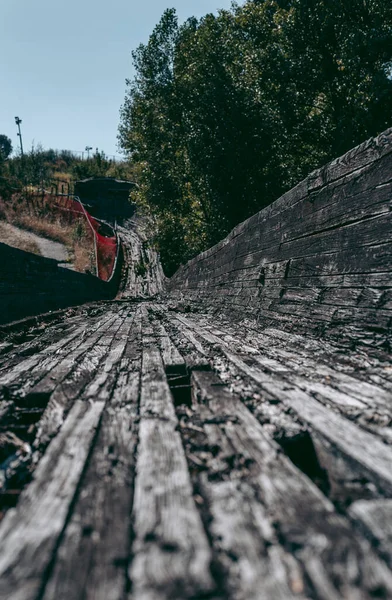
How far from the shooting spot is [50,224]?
97.9 feet

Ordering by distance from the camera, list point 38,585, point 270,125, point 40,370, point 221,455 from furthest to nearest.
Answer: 1. point 270,125
2. point 40,370
3. point 221,455
4. point 38,585

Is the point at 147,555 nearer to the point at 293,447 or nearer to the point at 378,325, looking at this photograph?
the point at 293,447

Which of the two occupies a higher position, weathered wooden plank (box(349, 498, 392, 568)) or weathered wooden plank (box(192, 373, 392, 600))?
weathered wooden plank (box(349, 498, 392, 568))

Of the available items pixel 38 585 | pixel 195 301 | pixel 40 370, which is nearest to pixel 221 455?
pixel 38 585

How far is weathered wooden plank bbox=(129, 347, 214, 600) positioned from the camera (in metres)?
0.81

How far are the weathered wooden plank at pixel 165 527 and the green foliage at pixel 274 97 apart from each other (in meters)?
14.8

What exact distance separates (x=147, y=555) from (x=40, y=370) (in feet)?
6.71

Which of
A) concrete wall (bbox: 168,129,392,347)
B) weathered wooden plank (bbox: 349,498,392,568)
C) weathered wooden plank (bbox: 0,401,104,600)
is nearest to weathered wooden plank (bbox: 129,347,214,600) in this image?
weathered wooden plank (bbox: 0,401,104,600)

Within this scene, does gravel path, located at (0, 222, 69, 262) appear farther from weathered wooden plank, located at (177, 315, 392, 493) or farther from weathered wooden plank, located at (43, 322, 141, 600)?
weathered wooden plank, located at (43, 322, 141, 600)

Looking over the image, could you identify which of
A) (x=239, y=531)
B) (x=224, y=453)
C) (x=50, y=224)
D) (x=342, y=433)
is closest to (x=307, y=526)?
(x=239, y=531)

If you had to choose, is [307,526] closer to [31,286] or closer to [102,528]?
[102,528]

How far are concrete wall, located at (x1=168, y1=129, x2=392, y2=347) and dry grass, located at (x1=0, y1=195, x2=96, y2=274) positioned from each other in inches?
713

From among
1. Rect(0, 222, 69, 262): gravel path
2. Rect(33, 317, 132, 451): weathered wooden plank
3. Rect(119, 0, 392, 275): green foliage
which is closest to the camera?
Rect(33, 317, 132, 451): weathered wooden plank

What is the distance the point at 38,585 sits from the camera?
821 mm
